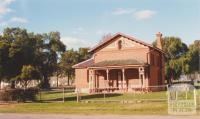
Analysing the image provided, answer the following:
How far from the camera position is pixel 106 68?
47.6 metres

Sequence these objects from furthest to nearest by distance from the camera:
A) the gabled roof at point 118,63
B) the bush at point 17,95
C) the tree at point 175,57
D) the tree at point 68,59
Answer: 1. the tree at point 68,59
2. the tree at point 175,57
3. the gabled roof at point 118,63
4. the bush at point 17,95

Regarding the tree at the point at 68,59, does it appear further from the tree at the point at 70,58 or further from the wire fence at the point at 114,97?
the wire fence at the point at 114,97

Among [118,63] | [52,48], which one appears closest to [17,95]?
[118,63]

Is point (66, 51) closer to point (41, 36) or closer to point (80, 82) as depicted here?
point (41, 36)

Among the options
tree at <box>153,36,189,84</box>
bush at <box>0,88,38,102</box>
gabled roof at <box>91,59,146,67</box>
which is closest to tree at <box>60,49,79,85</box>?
tree at <box>153,36,189,84</box>

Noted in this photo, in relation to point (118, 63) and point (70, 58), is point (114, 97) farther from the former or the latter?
point (70, 58)

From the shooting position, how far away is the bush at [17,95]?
3416 centimetres

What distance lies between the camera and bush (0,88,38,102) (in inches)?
1345

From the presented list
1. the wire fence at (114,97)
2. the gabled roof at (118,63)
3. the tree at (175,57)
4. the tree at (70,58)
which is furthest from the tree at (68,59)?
the wire fence at (114,97)

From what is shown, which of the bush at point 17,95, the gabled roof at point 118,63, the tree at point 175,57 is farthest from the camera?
the tree at point 175,57

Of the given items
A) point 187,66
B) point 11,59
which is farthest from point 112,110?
point 187,66

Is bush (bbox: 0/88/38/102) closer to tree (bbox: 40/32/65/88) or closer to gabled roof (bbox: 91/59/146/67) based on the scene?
gabled roof (bbox: 91/59/146/67)

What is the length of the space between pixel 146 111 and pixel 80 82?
1243 inches

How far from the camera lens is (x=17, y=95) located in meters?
34.2
